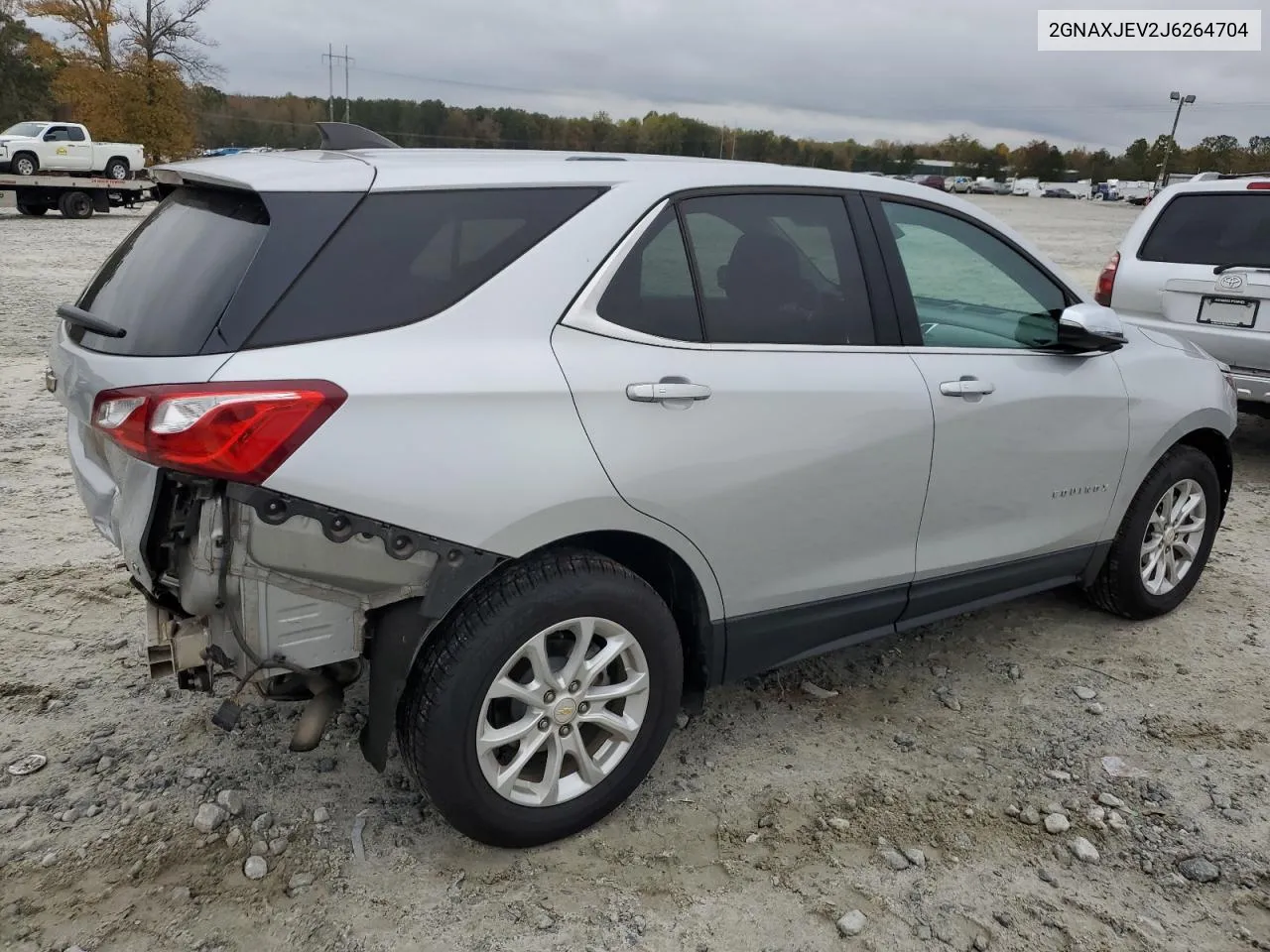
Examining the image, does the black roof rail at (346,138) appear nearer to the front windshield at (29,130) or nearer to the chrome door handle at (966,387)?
the chrome door handle at (966,387)

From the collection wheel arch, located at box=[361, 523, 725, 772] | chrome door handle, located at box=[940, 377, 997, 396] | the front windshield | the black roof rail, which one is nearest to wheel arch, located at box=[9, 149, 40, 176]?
the front windshield

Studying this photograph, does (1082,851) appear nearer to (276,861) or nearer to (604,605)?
(604,605)

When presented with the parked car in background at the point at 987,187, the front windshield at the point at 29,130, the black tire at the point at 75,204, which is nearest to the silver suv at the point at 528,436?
the black tire at the point at 75,204

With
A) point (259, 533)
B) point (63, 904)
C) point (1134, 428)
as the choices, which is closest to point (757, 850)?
point (259, 533)

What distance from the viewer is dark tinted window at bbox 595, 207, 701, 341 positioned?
2.67 m

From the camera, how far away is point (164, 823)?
9.25 ft

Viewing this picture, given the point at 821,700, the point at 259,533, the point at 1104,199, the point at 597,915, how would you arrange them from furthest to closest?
the point at 1104,199 < the point at 821,700 < the point at 597,915 < the point at 259,533

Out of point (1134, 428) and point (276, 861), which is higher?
point (1134, 428)

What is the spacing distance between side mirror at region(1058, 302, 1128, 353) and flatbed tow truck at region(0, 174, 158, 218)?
83.7 feet

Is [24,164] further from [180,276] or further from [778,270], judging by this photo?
[778,270]

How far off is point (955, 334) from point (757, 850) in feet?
5.98

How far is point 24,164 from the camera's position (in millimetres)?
28125

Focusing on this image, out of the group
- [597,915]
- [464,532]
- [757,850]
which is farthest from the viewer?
[757,850]

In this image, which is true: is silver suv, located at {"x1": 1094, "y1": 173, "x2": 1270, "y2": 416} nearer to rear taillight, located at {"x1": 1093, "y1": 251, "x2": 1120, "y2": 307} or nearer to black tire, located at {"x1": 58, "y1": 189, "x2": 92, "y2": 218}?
rear taillight, located at {"x1": 1093, "y1": 251, "x2": 1120, "y2": 307}
